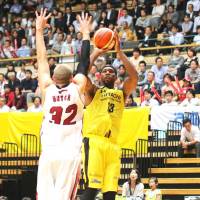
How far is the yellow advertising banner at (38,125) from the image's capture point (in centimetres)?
2008

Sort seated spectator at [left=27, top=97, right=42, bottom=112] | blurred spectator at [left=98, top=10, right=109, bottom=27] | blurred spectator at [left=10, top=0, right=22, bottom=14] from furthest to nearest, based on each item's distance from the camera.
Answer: blurred spectator at [left=10, top=0, right=22, bottom=14], blurred spectator at [left=98, top=10, right=109, bottom=27], seated spectator at [left=27, top=97, right=42, bottom=112]

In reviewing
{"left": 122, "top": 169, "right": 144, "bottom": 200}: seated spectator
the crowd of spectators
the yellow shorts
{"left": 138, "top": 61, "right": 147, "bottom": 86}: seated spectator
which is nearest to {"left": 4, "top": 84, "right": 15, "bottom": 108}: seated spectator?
the crowd of spectators

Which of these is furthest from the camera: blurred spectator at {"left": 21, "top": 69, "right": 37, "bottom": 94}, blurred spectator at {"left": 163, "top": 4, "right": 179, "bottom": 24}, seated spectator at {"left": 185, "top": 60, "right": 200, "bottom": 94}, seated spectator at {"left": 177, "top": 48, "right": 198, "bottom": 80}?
blurred spectator at {"left": 163, "top": 4, "right": 179, "bottom": 24}

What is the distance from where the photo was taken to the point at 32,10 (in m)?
33.8

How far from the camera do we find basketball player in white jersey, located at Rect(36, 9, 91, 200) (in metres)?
9.04

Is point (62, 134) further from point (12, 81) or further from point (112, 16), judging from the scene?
point (112, 16)

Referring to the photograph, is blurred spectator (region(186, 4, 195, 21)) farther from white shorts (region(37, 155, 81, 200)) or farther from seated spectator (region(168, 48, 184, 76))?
white shorts (region(37, 155, 81, 200))

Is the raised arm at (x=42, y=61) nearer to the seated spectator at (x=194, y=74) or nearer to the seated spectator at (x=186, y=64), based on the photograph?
the seated spectator at (x=194, y=74)

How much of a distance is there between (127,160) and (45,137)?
1076 cm

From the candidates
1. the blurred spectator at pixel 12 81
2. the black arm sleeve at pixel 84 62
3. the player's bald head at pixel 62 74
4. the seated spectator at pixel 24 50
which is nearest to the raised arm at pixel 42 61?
the player's bald head at pixel 62 74

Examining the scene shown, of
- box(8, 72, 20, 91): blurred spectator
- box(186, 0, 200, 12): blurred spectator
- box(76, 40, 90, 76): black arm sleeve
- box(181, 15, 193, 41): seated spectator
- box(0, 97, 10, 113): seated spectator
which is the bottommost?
box(0, 97, 10, 113): seated spectator

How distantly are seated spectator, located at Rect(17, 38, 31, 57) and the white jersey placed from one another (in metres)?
20.8

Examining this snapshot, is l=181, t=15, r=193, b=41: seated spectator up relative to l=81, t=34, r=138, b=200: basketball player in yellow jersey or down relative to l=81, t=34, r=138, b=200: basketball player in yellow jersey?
up

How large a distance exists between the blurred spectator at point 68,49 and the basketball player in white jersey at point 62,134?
60.6 ft
